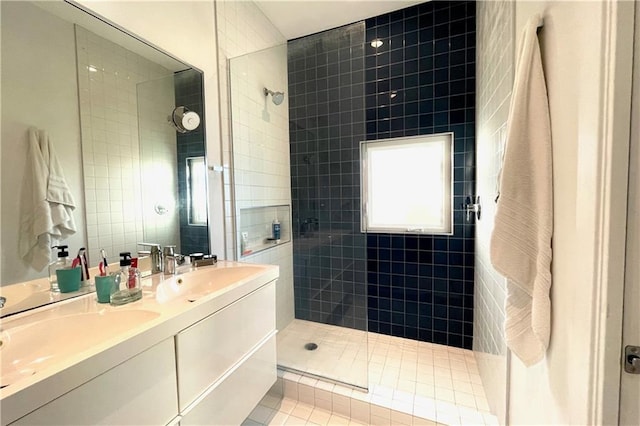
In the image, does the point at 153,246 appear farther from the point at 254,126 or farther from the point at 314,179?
the point at 314,179

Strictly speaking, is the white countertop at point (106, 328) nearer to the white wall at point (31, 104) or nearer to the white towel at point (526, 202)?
the white wall at point (31, 104)

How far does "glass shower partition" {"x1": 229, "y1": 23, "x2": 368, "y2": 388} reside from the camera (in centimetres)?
218

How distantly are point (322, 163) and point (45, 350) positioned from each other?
6.77ft

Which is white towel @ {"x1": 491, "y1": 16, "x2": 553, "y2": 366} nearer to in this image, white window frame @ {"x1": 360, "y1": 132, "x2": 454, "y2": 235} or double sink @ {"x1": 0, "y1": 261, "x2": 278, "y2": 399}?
double sink @ {"x1": 0, "y1": 261, "x2": 278, "y2": 399}

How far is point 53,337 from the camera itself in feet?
2.87

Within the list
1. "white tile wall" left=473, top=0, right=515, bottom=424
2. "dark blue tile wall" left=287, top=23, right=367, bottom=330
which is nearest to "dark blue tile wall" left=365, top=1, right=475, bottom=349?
"white tile wall" left=473, top=0, right=515, bottom=424

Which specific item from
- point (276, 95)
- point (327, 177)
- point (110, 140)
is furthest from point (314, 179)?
point (110, 140)

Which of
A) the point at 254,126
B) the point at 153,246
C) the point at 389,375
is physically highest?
the point at 254,126

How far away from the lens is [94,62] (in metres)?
1.19

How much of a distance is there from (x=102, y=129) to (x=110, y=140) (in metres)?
0.06

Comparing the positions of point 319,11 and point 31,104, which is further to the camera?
point 319,11

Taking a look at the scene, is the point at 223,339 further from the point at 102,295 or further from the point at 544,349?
the point at 544,349

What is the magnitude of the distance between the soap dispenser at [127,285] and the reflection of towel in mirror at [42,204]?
250 mm

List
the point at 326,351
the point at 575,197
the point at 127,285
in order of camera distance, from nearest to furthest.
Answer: the point at 575,197
the point at 127,285
the point at 326,351
